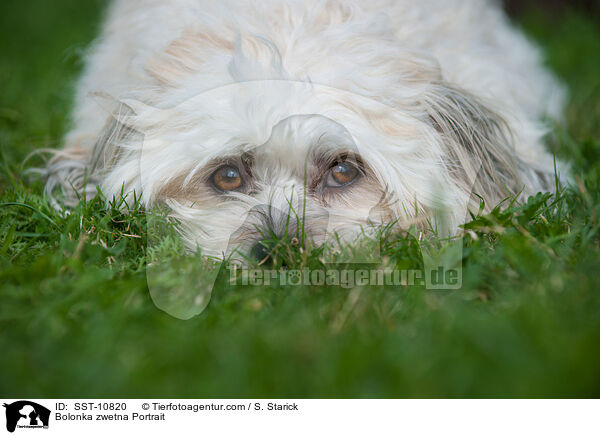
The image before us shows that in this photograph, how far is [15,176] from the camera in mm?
2971

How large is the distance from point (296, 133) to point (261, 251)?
434 millimetres

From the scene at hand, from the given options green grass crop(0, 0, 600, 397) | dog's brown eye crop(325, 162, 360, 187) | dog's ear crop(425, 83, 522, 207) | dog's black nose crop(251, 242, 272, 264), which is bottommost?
green grass crop(0, 0, 600, 397)

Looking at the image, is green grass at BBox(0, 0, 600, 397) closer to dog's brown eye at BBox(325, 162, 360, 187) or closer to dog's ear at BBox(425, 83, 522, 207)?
dog's ear at BBox(425, 83, 522, 207)

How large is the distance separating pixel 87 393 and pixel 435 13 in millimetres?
2570

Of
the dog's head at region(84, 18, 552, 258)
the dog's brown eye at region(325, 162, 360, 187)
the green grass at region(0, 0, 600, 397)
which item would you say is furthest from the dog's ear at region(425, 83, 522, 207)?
the dog's brown eye at region(325, 162, 360, 187)

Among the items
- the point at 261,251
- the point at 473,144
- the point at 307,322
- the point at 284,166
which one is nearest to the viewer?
the point at 307,322

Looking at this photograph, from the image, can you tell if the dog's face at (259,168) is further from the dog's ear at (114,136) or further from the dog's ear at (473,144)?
the dog's ear at (473,144)

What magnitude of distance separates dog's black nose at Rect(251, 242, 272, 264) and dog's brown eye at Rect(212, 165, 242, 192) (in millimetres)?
351

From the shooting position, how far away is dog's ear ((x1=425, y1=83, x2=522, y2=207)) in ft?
7.86
